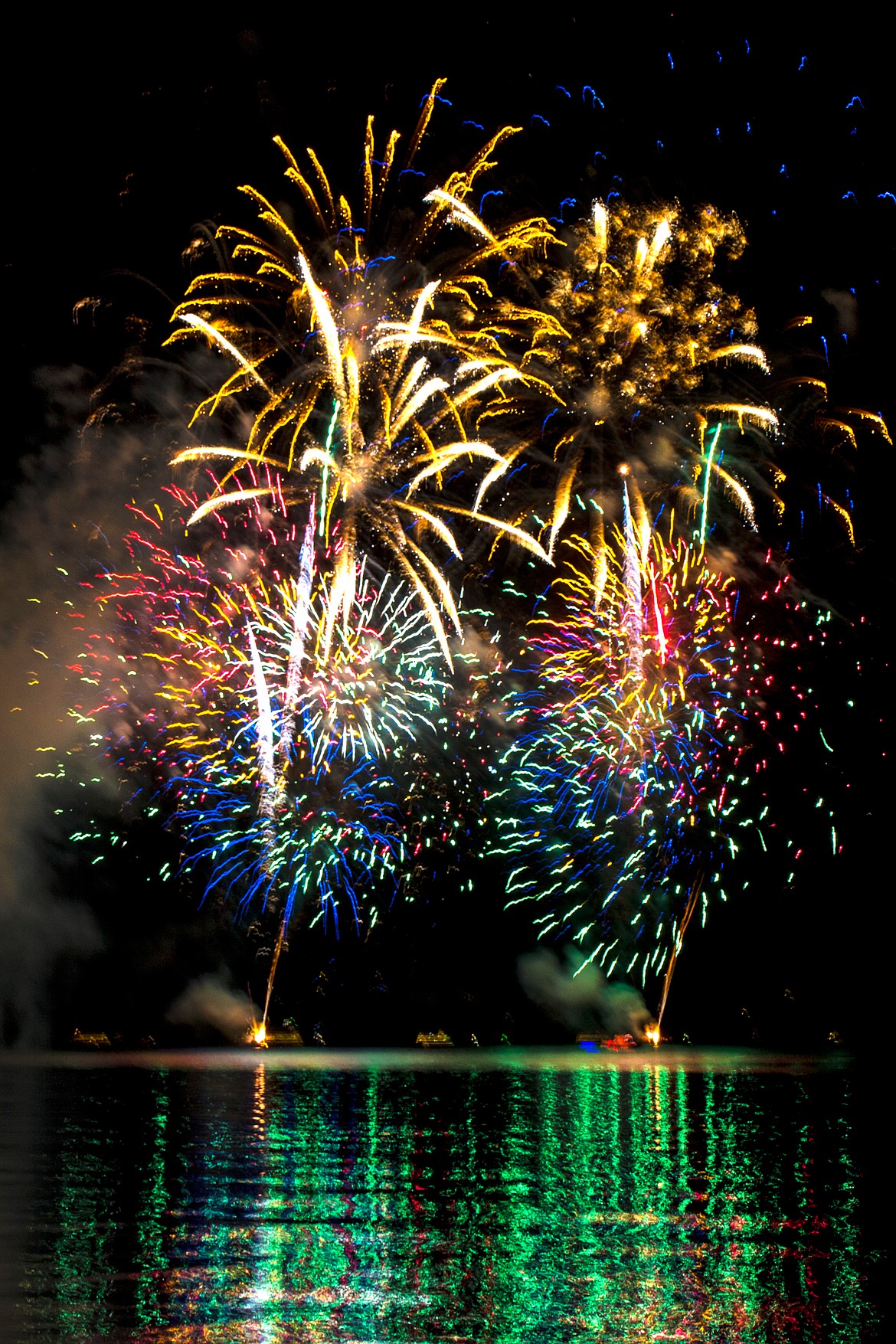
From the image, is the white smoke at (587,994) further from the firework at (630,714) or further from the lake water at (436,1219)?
the lake water at (436,1219)

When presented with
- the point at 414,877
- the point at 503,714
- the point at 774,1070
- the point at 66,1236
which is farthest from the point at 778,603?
the point at 66,1236

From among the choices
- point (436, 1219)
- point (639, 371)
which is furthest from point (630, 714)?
point (436, 1219)

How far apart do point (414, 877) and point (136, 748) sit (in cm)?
1064

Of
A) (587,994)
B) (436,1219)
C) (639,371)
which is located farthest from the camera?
(587,994)

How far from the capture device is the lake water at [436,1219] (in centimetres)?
720

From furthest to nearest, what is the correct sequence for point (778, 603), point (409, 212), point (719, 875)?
point (719, 875) < point (778, 603) < point (409, 212)

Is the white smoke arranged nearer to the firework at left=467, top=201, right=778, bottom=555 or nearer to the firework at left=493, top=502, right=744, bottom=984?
the firework at left=493, top=502, right=744, bottom=984

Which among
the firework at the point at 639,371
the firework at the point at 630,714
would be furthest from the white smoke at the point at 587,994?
the firework at the point at 639,371

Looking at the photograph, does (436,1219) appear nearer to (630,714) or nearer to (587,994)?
(630,714)

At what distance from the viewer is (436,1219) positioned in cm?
1033

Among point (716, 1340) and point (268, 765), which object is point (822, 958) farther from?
point (716, 1340)

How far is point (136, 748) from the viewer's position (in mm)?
34094

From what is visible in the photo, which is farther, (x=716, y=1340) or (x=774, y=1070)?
(x=774, y=1070)

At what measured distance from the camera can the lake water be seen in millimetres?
7195
